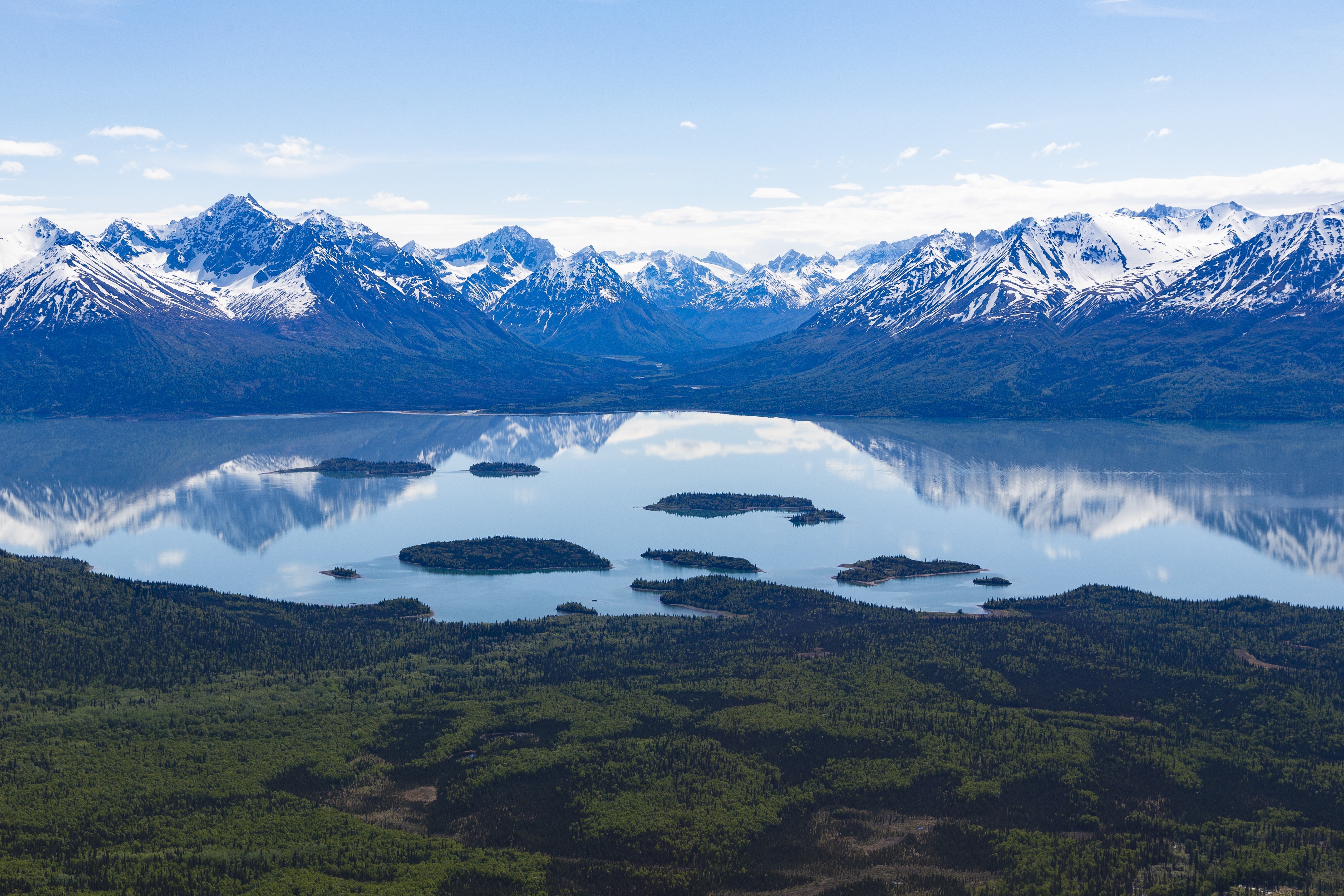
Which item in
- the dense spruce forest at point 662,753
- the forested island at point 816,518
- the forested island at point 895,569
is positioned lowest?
the dense spruce forest at point 662,753

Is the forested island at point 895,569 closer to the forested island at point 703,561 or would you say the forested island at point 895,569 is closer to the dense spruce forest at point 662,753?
the forested island at point 703,561

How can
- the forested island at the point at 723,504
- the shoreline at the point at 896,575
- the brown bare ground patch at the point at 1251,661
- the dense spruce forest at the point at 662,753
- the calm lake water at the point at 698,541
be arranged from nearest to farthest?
the dense spruce forest at the point at 662,753 → the brown bare ground patch at the point at 1251,661 → the calm lake water at the point at 698,541 → the shoreline at the point at 896,575 → the forested island at the point at 723,504

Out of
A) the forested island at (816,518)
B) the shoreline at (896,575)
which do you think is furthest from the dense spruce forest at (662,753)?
the forested island at (816,518)

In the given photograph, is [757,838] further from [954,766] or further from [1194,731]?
[1194,731]

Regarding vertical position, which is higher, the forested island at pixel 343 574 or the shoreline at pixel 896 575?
the forested island at pixel 343 574

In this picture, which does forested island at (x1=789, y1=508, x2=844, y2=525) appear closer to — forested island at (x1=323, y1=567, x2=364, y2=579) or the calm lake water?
the calm lake water

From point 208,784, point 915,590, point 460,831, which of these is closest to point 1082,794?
point 460,831

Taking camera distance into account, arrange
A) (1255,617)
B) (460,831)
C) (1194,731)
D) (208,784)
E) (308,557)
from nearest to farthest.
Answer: (460,831)
(208,784)
(1194,731)
(1255,617)
(308,557)

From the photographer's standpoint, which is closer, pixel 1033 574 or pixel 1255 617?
pixel 1255 617
